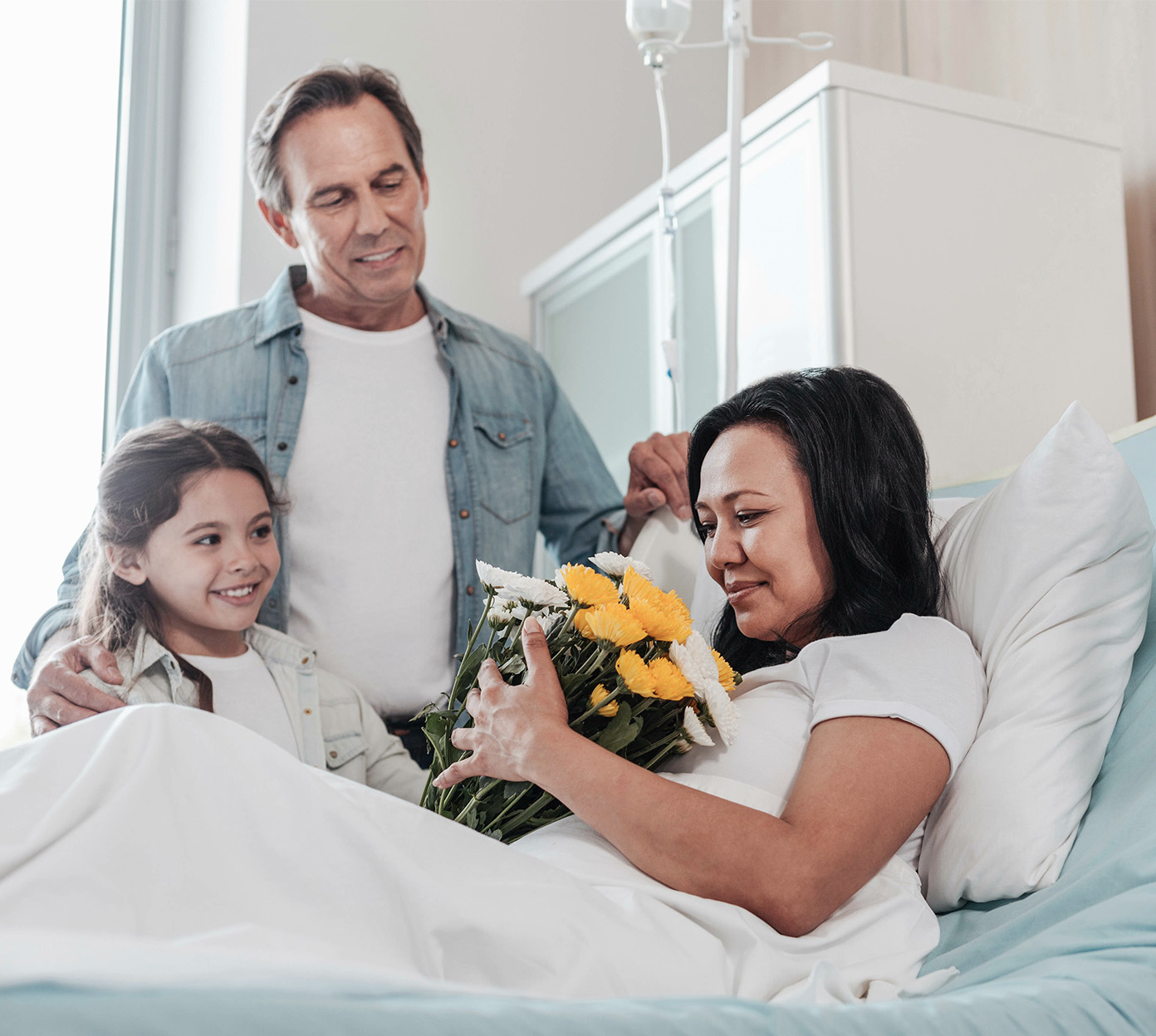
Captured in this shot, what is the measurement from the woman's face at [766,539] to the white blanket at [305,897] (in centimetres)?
37

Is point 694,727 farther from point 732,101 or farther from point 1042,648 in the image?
point 732,101

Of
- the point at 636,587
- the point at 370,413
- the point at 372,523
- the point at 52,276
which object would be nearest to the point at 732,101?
the point at 370,413

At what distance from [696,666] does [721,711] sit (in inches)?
1.7

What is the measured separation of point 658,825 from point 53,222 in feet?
7.40

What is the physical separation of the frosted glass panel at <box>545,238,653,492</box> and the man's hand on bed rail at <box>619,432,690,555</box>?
2.57ft

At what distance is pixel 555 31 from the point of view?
2885 millimetres

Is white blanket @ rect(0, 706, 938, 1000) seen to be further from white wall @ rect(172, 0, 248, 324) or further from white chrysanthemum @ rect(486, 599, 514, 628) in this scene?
white wall @ rect(172, 0, 248, 324)

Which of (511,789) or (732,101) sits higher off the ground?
(732,101)

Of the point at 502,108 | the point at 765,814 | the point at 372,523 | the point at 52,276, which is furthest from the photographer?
the point at 502,108

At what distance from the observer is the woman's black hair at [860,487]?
1125 millimetres

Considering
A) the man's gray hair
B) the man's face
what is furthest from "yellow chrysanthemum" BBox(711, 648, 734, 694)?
the man's gray hair

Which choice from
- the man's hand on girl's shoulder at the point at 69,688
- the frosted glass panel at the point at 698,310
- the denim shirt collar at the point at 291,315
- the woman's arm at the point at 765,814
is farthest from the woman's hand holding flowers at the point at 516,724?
the frosted glass panel at the point at 698,310

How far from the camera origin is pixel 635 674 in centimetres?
96

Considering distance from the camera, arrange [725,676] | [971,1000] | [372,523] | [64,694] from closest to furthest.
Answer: [971,1000]
[725,676]
[64,694]
[372,523]
